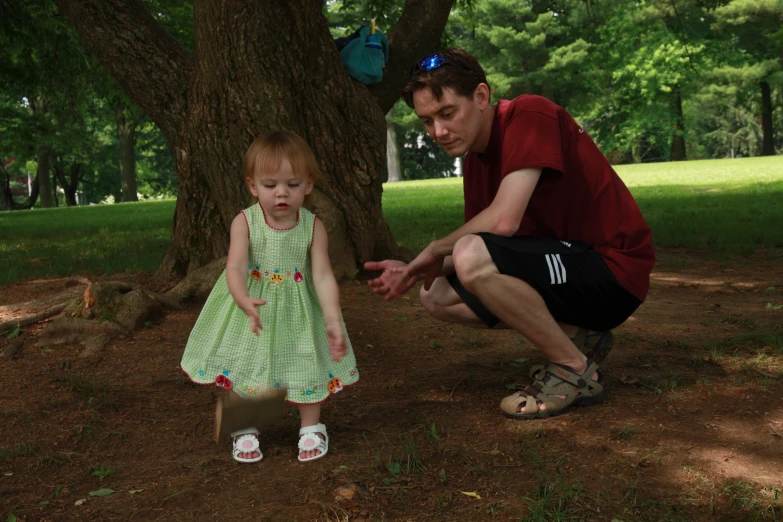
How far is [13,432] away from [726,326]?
13.3 ft

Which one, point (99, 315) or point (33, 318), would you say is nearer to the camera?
point (99, 315)

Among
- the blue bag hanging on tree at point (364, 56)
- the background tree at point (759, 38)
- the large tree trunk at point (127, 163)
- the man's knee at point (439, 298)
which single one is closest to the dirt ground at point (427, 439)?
the man's knee at point (439, 298)

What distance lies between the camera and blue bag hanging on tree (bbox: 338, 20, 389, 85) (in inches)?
251

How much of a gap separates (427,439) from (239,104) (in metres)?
3.46

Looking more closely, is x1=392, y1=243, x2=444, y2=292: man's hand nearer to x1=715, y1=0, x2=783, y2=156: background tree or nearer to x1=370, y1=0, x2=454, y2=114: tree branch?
x1=370, y1=0, x2=454, y2=114: tree branch

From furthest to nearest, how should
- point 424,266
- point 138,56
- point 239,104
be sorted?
point 138,56 < point 239,104 < point 424,266

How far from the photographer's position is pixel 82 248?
1009cm

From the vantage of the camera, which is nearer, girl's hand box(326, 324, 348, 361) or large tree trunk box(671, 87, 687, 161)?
girl's hand box(326, 324, 348, 361)

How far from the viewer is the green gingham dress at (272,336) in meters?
3.00

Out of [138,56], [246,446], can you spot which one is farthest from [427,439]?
[138,56]

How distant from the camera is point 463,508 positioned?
2.57 meters

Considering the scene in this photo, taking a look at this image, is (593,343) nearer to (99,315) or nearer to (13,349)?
(99,315)

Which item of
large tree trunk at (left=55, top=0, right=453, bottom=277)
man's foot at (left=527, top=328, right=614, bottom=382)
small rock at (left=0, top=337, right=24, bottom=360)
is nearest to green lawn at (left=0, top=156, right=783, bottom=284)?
large tree trunk at (left=55, top=0, right=453, bottom=277)

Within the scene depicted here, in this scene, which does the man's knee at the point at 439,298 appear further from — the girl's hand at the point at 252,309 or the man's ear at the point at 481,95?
the girl's hand at the point at 252,309
